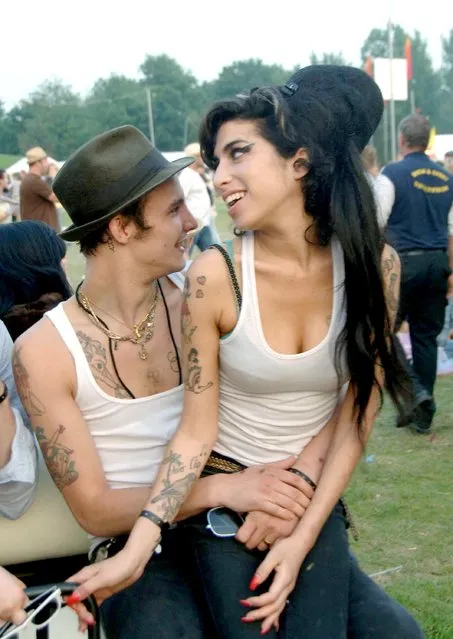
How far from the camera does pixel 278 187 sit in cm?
226

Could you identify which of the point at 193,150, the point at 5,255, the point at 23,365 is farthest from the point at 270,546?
the point at 193,150

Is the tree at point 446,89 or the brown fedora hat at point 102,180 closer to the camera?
the brown fedora hat at point 102,180

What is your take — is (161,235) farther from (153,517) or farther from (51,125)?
(51,125)

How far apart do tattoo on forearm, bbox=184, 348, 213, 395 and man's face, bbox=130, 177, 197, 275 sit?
0.37 m

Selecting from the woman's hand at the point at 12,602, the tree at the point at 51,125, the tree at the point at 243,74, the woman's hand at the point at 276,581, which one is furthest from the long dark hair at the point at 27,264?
the tree at the point at 243,74

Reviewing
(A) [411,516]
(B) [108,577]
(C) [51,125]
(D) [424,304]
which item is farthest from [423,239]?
(C) [51,125]

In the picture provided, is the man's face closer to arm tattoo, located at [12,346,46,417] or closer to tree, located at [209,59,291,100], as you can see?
arm tattoo, located at [12,346,46,417]

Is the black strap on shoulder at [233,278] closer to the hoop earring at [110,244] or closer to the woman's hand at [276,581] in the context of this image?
the hoop earring at [110,244]

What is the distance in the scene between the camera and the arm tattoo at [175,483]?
2195 millimetres

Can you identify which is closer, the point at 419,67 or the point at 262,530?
the point at 262,530

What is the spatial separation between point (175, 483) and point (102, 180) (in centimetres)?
87

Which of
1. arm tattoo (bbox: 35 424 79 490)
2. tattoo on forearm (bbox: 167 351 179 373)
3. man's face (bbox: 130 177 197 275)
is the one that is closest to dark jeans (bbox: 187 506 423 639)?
arm tattoo (bbox: 35 424 79 490)

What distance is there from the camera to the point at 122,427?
2.41 metres

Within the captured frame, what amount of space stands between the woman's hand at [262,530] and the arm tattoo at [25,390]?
60 centimetres
